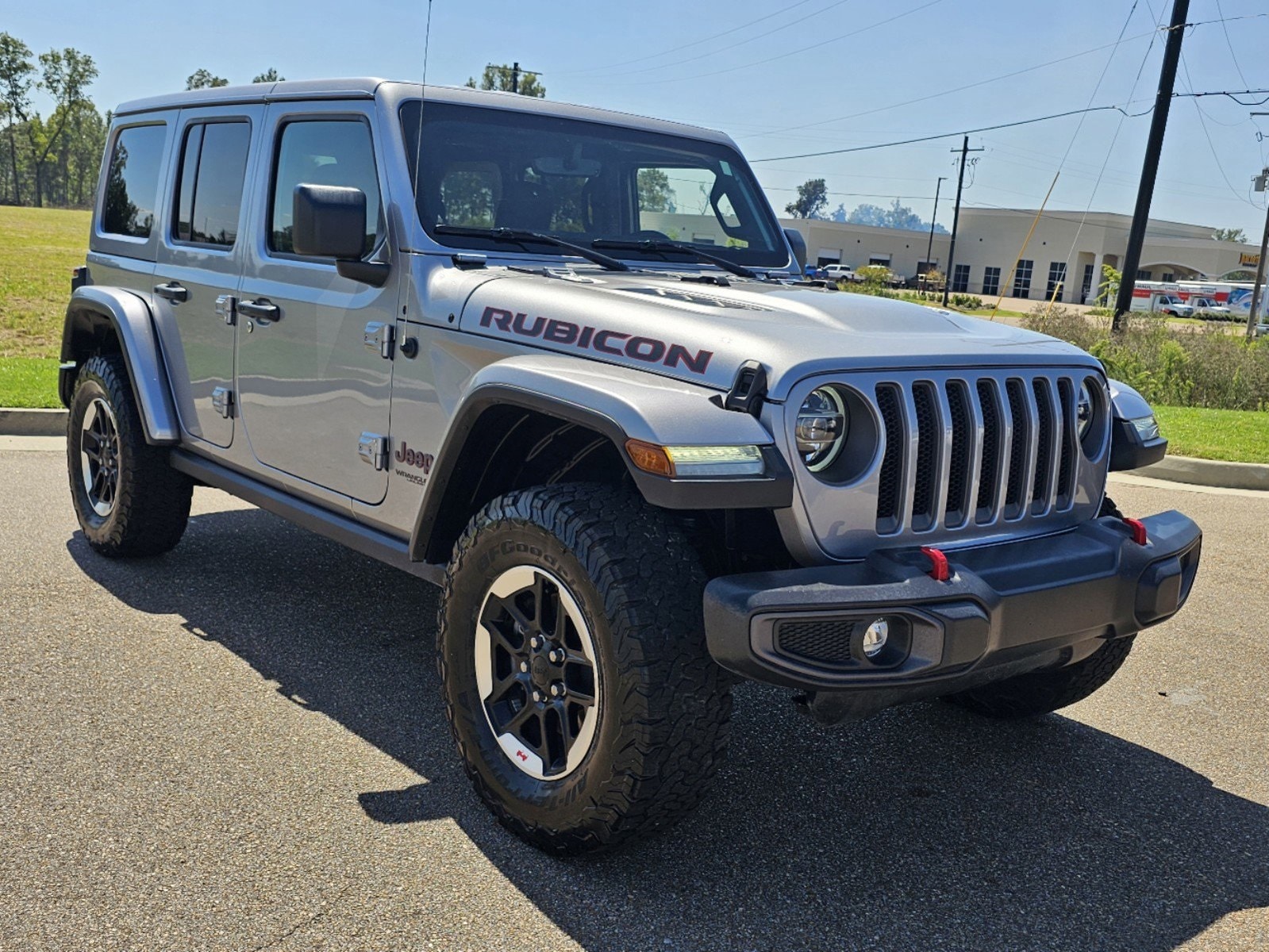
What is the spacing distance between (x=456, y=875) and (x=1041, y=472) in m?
1.88

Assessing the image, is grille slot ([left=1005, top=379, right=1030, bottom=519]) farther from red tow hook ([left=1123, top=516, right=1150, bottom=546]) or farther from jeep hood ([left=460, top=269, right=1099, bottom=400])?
red tow hook ([left=1123, top=516, right=1150, bottom=546])

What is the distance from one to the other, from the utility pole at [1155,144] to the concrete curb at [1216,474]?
357 inches

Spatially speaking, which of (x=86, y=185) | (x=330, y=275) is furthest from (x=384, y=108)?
(x=86, y=185)

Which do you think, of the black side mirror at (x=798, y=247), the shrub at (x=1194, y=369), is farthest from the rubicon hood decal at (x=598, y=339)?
the shrub at (x=1194, y=369)

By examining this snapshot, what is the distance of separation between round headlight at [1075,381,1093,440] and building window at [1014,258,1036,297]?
79.8 m

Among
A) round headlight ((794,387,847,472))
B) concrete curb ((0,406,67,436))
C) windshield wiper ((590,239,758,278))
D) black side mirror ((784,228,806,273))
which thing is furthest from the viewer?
concrete curb ((0,406,67,436))

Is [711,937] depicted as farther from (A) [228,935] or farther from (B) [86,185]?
(B) [86,185]

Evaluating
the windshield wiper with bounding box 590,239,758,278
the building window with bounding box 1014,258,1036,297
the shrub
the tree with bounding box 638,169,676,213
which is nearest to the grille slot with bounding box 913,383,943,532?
the windshield wiper with bounding box 590,239,758,278

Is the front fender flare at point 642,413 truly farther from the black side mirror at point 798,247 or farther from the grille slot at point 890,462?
the black side mirror at point 798,247

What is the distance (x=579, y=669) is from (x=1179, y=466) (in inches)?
285

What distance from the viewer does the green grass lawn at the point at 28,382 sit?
898cm

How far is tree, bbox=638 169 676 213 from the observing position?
4.53 metres

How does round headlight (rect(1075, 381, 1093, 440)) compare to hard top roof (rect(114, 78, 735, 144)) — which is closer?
round headlight (rect(1075, 381, 1093, 440))

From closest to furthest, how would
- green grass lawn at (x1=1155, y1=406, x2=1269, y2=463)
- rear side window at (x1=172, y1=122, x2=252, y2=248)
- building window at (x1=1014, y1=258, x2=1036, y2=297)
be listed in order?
rear side window at (x1=172, y1=122, x2=252, y2=248) < green grass lawn at (x1=1155, y1=406, x2=1269, y2=463) < building window at (x1=1014, y1=258, x2=1036, y2=297)
